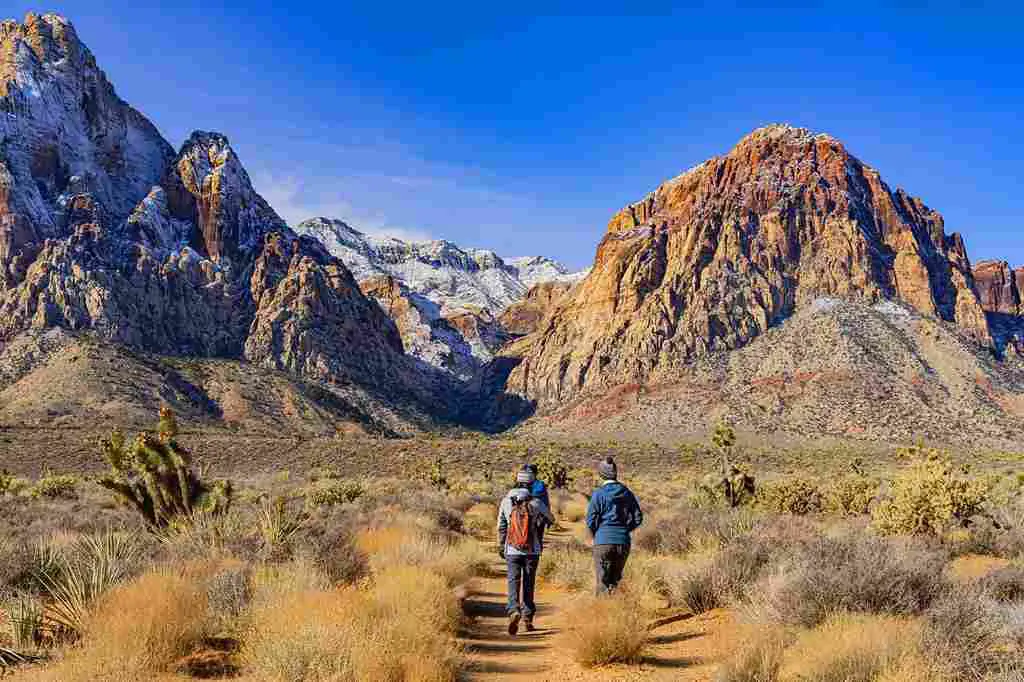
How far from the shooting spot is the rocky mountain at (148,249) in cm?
9744

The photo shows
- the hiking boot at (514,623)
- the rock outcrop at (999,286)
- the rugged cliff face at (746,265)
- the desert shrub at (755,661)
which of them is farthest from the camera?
the rock outcrop at (999,286)

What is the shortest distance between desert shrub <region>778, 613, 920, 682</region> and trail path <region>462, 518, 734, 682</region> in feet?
3.52

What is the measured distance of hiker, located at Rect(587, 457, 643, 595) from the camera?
9.52 m

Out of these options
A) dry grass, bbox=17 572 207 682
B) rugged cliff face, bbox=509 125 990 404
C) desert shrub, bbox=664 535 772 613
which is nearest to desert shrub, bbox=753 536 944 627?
desert shrub, bbox=664 535 772 613

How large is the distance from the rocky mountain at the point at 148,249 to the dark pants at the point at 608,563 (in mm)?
91968

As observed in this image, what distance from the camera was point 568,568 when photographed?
1319 cm

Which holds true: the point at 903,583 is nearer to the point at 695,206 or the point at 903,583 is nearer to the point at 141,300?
the point at 141,300

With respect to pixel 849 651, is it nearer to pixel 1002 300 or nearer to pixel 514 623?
pixel 514 623

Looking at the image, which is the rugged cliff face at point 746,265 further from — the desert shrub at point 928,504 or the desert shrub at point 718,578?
the desert shrub at point 718,578

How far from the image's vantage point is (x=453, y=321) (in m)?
198

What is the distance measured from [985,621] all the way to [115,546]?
33.3ft

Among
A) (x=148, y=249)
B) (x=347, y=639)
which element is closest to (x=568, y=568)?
(x=347, y=639)

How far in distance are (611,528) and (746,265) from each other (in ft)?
350

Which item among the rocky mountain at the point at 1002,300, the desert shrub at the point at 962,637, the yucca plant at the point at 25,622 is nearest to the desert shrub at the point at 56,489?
the yucca plant at the point at 25,622
